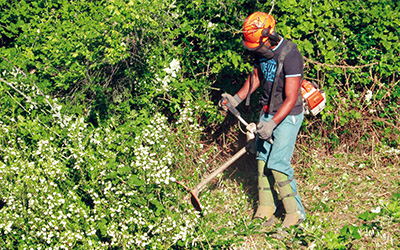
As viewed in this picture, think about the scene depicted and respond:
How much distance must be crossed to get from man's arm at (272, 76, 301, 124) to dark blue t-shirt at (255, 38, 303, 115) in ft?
0.18

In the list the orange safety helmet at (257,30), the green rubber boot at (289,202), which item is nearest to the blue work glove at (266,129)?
the green rubber boot at (289,202)

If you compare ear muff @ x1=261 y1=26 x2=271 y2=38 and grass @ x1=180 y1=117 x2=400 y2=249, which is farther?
ear muff @ x1=261 y1=26 x2=271 y2=38

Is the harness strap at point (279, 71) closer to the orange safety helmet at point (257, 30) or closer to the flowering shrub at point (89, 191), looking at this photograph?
the orange safety helmet at point (257, 30)

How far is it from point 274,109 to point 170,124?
5.86 feet

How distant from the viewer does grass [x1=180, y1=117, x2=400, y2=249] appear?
13.8ft

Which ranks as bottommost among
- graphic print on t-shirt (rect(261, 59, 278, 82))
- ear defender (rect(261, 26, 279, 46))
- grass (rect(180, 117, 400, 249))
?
grass (rect(180, 117, 400, 249))

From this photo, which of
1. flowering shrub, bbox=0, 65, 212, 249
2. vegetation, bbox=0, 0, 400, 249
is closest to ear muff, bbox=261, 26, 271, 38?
vegetation, bbox=0, 0, 400, 249

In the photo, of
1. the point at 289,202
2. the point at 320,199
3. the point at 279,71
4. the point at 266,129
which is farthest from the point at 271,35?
the point at 320,199

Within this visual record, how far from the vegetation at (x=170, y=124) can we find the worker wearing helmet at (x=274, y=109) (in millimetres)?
305

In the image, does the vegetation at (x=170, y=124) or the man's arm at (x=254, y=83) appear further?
the man's arm at (x=254, y=83)

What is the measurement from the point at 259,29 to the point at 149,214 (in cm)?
196

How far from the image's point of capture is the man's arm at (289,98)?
432cm

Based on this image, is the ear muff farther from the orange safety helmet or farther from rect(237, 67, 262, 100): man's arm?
rect(237, 67, 262, 100): man's arm

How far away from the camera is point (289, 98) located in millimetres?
4348
